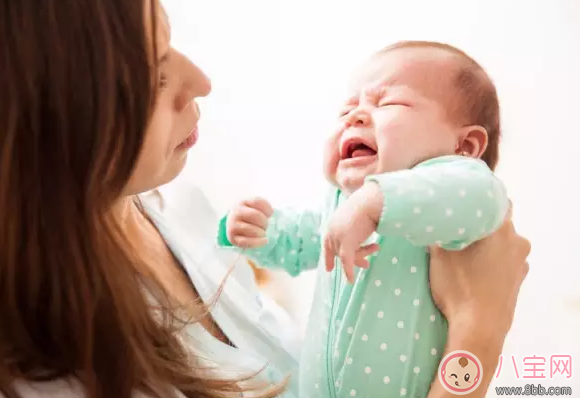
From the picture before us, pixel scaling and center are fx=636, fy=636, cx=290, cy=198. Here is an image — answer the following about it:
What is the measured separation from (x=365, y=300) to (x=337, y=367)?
70 mm

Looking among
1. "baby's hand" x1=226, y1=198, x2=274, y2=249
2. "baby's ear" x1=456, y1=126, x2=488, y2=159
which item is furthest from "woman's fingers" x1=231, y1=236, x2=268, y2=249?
"baby's ear" x1=456, y1=126, x2=488, y2=159

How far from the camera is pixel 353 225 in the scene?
0.53m

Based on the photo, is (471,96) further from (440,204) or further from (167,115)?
(167,115)

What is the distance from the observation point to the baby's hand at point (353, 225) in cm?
53

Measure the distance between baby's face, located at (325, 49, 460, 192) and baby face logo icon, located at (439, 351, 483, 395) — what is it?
7.2 inches

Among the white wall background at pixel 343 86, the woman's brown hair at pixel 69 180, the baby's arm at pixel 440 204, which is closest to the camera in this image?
the woman's brown hair at pixel 69 180

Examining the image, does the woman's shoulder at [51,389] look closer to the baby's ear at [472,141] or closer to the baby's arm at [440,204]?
the baby's arm at [440,204]

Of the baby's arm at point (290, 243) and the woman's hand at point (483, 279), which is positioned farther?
the baby's arm at point (290, 243)

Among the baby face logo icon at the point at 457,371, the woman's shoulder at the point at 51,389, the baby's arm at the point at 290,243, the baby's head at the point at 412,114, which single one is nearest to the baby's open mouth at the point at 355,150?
the baby's head at the point at 412,114

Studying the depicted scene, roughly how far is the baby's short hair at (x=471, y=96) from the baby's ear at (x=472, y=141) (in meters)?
0.01

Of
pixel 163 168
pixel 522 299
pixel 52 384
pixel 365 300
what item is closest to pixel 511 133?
pixel 522 299

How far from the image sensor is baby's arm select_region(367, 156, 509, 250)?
21.0 inches

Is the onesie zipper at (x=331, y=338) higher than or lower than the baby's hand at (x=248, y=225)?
lower

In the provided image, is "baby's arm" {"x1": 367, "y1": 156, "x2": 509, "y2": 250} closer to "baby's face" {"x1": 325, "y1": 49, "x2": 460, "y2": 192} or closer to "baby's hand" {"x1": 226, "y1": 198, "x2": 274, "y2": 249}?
"baby's face" {"x1": 325, "y1": 49, "x2": 460, "y2": 192}
